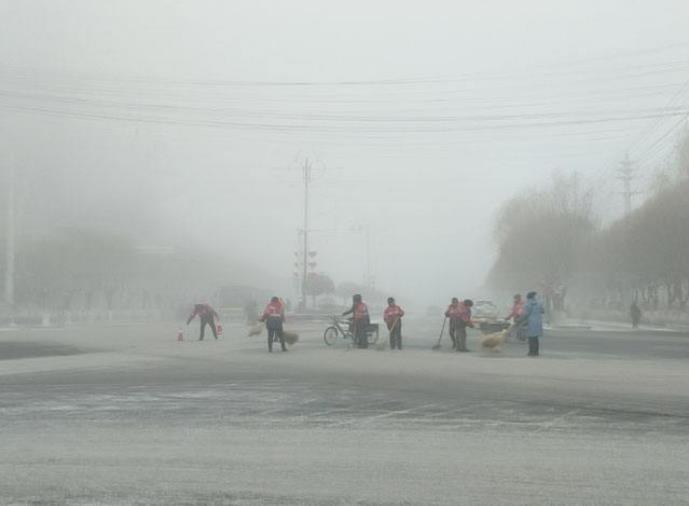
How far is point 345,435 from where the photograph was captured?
8922 mm

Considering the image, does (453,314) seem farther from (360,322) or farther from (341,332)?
(341,332)

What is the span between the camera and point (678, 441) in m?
8.48

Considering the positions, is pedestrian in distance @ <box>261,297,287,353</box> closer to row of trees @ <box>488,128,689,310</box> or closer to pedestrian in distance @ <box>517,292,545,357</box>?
pedestrian in distance @ <box>517,292,545,357</box>

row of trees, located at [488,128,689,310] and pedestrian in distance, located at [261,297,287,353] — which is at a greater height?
row of trees, located at [488,128,689,310]

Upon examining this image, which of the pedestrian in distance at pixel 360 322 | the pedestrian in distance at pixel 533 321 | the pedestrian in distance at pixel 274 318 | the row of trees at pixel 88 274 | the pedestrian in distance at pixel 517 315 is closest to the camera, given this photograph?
the pedestrian in distance at pixel 533 321

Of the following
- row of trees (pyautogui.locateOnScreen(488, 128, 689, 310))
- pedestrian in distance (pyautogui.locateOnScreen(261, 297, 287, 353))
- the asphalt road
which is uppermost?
row of trees (pyautogui.locateOnScreen(488, 128, 689, 310))

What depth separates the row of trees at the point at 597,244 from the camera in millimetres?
47656

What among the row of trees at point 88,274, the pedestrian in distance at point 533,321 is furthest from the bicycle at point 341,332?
the row of trees at point 88,274

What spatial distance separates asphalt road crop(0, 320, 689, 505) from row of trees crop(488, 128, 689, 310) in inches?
1299

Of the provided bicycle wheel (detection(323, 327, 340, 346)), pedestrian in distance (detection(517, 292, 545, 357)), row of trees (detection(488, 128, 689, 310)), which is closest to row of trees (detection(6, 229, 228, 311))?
row of trees (detection(488, 128, 689, 310))

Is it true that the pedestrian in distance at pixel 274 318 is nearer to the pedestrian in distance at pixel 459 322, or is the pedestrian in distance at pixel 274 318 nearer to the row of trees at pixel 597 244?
the pedestrian in distance at pixel 459 322

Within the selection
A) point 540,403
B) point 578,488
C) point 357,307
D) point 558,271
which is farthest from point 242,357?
point 558,271

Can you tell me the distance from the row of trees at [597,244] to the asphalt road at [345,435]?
33.0 m

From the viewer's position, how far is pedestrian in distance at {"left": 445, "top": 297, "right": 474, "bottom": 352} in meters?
23.6
